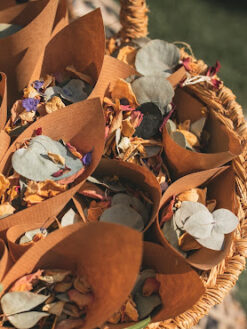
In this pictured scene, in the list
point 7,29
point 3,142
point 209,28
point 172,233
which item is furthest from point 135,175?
point 209,28

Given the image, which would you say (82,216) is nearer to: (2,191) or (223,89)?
(2,191)

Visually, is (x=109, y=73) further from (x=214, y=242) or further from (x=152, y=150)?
(x=214, y=242)

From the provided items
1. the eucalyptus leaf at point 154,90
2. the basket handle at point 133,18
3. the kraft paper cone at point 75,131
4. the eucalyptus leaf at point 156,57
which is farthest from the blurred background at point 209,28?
the kraft paper cone at point 75,131

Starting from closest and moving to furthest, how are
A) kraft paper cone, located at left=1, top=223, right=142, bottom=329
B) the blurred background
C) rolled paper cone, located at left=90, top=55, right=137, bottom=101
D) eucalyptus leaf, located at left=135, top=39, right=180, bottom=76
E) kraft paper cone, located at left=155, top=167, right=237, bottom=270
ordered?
kraft paper cone, located at left=1, top=223, right=142, bottom=329
kraft paper cone, located at left=155, top=167, right=237, bottom=270
rolled paper cone, located at left=90, top=55, right=137, bottom=101
eucalyptus leaf, located at left=135, top=39, right=180, bottom=76
the blurred background

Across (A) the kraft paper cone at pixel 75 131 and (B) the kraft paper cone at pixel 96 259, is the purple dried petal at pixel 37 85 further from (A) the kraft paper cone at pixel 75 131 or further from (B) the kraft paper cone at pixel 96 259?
(B) the kraft paper cone at pixel 96 259

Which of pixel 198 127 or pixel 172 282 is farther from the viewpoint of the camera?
pixel 198 127

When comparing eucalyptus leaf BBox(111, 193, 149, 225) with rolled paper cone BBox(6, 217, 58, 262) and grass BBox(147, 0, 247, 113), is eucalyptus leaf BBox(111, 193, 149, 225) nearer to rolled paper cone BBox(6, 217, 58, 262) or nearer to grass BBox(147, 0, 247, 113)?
rolled paper cone BBox(6, 217, 58, 262)

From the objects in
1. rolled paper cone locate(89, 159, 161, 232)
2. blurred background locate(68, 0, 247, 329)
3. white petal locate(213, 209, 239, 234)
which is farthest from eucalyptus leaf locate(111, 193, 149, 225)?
blurred background locate(68, 0, 247, 329)
